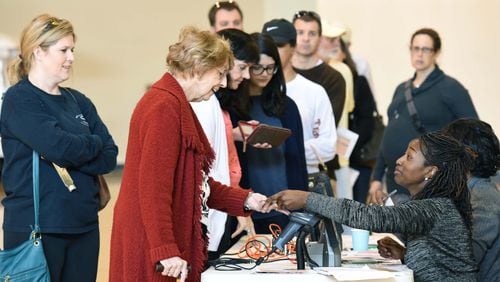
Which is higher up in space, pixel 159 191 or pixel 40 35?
pixel 40 35

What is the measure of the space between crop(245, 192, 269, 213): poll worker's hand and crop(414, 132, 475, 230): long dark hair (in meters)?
0.58

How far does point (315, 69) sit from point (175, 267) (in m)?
3.19

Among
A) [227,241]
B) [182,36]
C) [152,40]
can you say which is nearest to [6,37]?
[152,40]

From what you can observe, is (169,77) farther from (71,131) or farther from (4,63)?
(4,63)

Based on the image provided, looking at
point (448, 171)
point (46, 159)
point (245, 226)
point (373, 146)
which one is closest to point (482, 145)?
point (448, 171)

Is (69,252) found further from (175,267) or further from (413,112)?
(413,112)

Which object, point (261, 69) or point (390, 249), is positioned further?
point (261, 69)

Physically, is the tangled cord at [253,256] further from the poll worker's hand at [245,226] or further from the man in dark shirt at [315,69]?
the man in dark shirt at [315,69]

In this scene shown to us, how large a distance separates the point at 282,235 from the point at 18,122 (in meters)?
1.09

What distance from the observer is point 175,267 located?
3141mm

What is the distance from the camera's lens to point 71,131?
3.79 meters

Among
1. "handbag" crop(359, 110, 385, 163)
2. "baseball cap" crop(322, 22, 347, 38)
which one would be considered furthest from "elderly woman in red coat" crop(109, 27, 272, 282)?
"baseball cap" crop(322, 22, 347, 38)

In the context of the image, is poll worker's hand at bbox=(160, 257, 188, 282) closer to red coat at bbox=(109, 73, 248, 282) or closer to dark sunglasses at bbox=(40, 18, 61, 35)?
red coat at bbox=(109, 73, 248, 282)

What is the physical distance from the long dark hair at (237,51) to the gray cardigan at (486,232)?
1.17 metres
